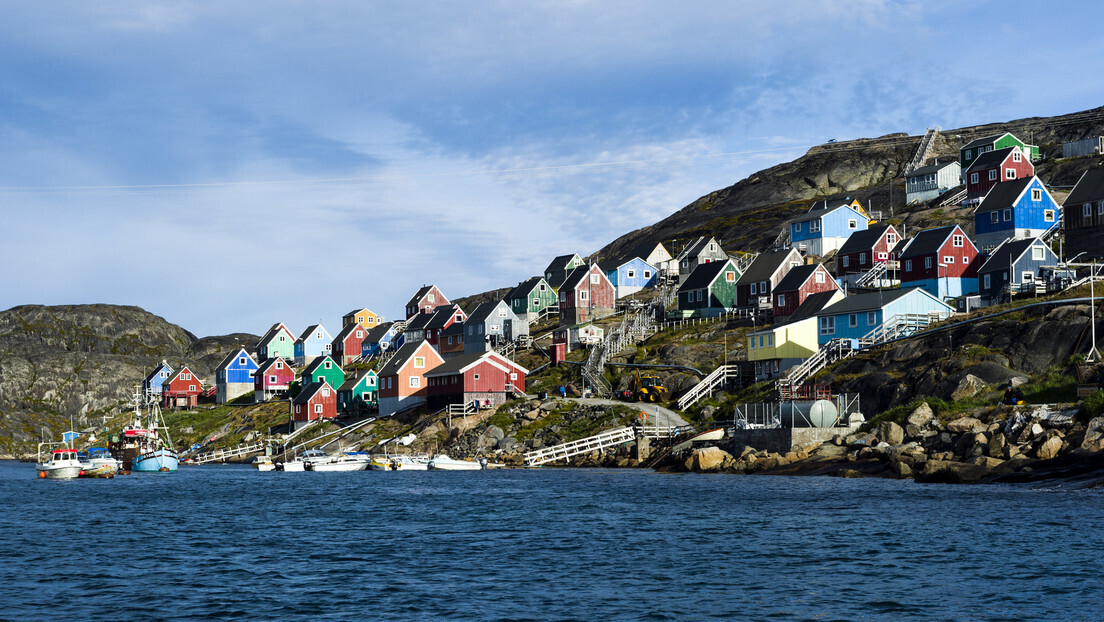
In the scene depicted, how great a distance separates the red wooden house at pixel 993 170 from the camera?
12462 centimetres

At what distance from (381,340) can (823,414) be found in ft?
308

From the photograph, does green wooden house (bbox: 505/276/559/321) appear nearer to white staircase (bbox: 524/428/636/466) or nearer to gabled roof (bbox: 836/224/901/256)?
gabled roof (bbox: 836/224/901/256)

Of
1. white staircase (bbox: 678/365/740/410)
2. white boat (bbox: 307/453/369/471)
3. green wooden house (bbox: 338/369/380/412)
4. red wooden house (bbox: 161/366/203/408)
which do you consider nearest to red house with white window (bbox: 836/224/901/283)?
white staircase (bbox: 678/365/740/410)

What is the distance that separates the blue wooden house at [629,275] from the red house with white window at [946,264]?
1783 inches

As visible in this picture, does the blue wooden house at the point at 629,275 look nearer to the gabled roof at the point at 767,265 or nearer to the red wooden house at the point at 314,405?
the gabled roof at the point at 767,265

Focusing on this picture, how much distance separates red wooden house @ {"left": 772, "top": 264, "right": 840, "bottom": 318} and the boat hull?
199 feet

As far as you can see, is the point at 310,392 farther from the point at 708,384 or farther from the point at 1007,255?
the point at 1007,255

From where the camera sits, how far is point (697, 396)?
86125mm

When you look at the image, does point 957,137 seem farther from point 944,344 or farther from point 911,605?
point 911,605

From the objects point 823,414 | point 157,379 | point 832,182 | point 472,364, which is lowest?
point 823,414

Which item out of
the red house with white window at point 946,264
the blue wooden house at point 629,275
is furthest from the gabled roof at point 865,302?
the blue wooden house at point 629,275

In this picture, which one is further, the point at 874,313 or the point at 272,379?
the point at 272,379

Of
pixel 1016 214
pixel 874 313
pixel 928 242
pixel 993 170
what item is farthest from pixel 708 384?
pixel 993 170

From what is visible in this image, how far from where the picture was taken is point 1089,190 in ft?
309
